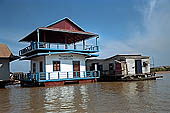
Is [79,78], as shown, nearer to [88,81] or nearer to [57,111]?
[88,81]

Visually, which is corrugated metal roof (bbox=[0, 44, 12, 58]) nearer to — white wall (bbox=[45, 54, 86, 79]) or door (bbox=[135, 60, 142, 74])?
white wall (bbox=[45, 54, 86, 79])

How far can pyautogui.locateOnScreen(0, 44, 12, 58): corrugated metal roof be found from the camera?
19.3m

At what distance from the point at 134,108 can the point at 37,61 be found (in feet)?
52.5

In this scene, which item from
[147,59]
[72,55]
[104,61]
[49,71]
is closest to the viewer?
[49,71]

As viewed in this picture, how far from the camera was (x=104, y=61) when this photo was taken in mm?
27828

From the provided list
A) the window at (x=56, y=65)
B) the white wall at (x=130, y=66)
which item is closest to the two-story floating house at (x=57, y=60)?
the window at (x=56, y=65)

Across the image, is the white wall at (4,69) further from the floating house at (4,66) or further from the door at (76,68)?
the door at (76,68)

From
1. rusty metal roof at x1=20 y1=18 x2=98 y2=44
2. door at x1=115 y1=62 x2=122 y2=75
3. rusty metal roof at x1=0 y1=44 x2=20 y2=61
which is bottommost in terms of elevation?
door at x1=115 y1=62 x2=122 y2=75

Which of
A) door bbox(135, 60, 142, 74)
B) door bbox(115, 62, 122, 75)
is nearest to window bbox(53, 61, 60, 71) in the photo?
door bbox(115, 62, 122, 75)

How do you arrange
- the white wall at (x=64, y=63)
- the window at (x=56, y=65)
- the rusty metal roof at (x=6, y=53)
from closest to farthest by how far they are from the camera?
1. the rusty metal roof at (x=6, y=53)
2. the white wall at (x=64, y=63)
3. the window at (x=56, y=65)

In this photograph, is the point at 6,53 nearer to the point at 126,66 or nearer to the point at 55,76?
the point at 55,76

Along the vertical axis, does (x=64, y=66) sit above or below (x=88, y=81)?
above

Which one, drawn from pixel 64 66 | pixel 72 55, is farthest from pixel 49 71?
pixel 72 55

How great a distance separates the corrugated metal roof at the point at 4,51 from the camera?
19319 mm
